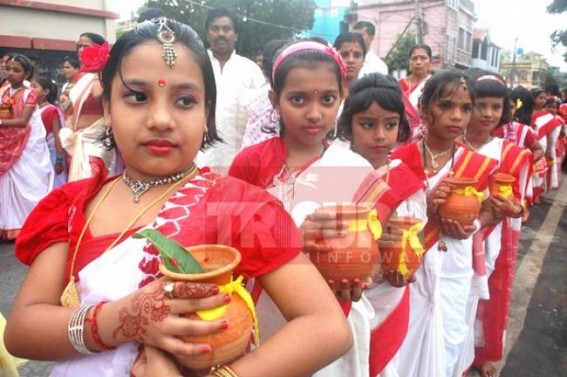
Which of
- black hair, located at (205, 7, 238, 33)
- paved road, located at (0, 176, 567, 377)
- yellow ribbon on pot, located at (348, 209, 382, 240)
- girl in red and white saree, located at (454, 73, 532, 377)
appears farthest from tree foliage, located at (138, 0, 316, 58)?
yellow ribbon on pot, located at (348, 209, 382, 240)

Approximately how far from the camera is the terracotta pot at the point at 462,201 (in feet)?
7.49

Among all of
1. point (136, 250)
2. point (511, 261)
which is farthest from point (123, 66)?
point (511, 261)

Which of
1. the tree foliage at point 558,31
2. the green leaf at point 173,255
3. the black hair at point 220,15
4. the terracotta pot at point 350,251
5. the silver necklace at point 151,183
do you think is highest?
the tree foliage at point 558,31

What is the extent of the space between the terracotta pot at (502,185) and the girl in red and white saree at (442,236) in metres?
0.06

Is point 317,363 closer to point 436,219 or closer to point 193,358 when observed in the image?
point 193,358

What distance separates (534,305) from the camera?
4242 mm

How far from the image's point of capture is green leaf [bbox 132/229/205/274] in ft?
3.08

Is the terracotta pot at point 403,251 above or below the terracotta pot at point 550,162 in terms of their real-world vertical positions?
above

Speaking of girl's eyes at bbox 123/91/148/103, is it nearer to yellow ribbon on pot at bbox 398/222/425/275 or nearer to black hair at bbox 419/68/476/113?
yellow ribbon on pot at bbox 398/222/425/275

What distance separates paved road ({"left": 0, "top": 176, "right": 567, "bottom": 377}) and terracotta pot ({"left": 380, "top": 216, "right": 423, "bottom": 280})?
180cm

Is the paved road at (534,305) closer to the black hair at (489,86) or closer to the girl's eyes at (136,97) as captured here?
the black hair at (489,86)

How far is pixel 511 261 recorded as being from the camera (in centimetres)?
326

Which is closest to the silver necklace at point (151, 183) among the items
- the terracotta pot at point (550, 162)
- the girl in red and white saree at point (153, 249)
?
the girl in red and white saree at point (153, 249)

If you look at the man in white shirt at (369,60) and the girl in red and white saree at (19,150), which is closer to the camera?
the man in white shirt at (369,60)
